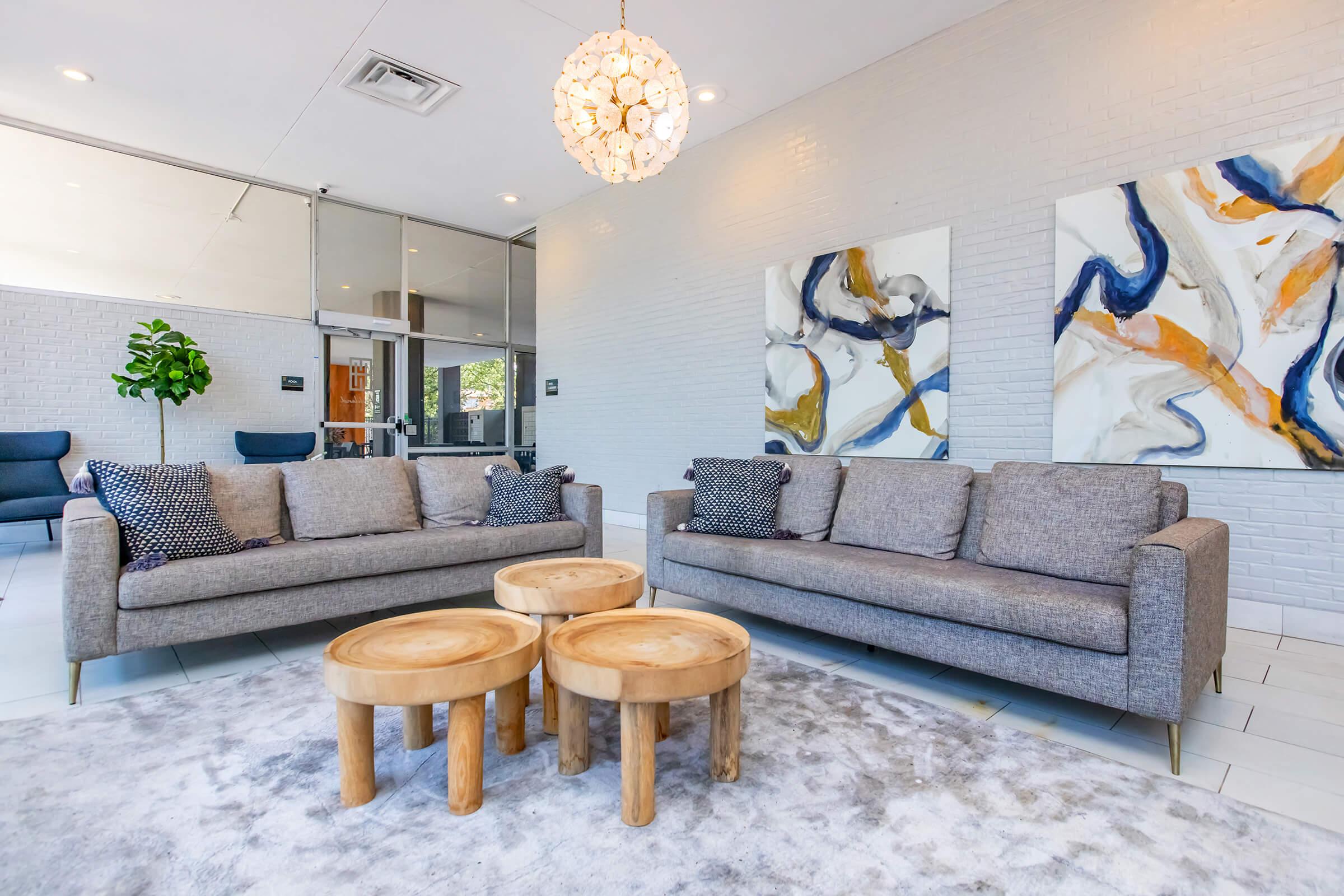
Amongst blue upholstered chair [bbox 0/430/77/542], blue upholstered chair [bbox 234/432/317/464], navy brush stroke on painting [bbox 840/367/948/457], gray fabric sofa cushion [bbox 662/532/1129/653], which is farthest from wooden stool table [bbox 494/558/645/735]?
blue upholstered chair [bbox 234/432/317/464]

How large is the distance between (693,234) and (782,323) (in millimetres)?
1359

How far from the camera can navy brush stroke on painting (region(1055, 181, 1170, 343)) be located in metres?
3.24

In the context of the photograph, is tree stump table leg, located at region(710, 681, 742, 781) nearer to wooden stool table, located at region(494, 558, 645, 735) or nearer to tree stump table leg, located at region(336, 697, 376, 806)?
wooden stool table, located at region(494, 558, 645, 735)

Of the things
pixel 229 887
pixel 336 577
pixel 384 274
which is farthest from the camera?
pixel 384 274

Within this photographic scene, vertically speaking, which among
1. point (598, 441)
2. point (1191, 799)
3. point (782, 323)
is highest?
point (782, 323)

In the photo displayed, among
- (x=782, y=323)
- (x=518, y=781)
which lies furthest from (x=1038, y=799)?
(x=782, y=323)

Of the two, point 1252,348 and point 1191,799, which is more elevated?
point 1252,348

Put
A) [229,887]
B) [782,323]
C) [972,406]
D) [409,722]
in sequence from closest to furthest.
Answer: [229,887], [409,722], [972,406], [782,323]

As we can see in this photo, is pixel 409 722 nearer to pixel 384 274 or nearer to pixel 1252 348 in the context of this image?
pixel 1252 348

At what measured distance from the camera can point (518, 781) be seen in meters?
1.72

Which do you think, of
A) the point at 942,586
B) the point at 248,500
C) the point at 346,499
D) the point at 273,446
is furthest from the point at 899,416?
the point at 273,446

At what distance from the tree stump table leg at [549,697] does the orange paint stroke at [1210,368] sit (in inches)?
123

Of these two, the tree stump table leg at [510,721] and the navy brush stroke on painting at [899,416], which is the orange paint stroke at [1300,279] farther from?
the tree stump table leg at [510,721]

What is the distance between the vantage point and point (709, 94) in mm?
4770
